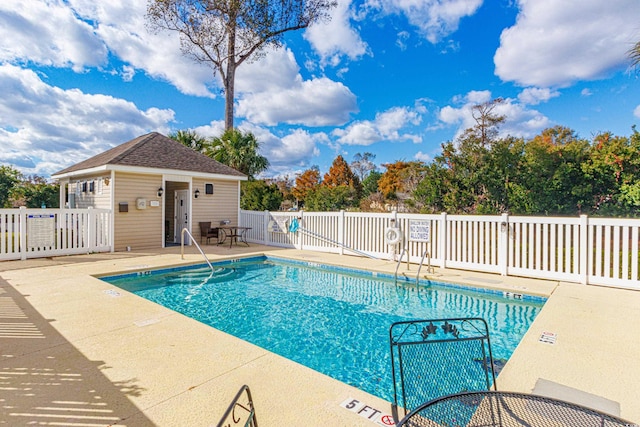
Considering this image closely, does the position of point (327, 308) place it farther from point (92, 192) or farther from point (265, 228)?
point (92, 192)

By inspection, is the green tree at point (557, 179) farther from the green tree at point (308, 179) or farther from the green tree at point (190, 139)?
the green tree at point (308, 179)

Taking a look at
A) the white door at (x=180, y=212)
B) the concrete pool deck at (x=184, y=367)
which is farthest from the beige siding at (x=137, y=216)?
the concrete pool deck at (x=184, y=367)

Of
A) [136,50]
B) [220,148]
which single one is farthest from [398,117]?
[136,50]

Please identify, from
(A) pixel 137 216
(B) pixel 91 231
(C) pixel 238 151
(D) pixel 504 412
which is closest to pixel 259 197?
(C) pixel 238 151

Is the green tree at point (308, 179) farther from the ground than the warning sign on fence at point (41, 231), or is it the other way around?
the green tree at point (308, 179)

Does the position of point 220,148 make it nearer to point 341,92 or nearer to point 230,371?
point 341,92

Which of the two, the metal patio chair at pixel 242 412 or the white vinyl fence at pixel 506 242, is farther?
the white vinyl fence at pixel 506 242

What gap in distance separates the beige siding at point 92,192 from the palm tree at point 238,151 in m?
6.32

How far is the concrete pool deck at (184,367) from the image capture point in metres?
2.11

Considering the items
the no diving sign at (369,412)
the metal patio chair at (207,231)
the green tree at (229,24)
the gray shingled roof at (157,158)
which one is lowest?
the no diving sign at (369,412)

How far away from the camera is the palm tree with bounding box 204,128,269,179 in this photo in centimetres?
1666

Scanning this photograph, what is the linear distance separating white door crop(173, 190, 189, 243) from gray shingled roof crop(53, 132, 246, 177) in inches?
41.3

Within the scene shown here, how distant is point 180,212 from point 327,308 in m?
8.34

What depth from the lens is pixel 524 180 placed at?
38.0ft
